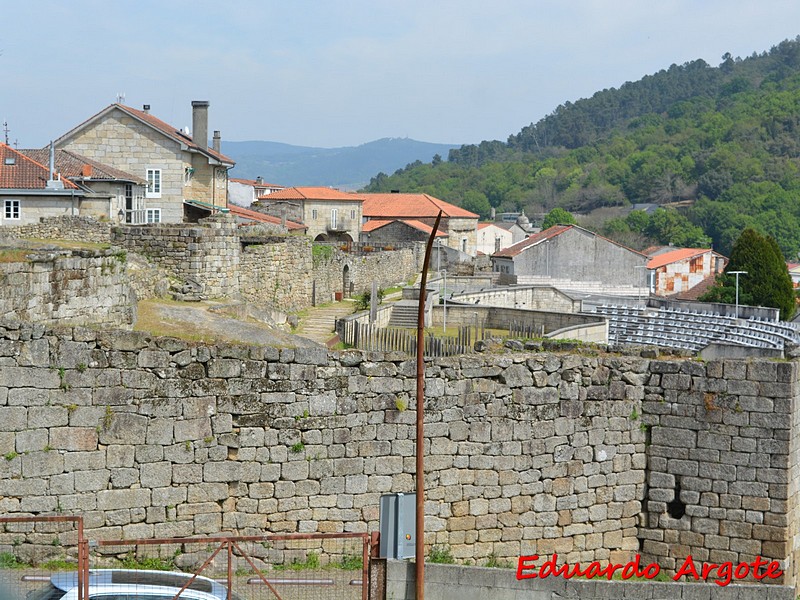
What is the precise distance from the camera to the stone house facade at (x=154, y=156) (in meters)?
39.1

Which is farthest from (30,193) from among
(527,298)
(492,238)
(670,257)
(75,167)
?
(492,238)

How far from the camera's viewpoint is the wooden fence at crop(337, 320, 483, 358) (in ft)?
69.9

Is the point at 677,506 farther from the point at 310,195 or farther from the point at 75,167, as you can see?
the point at 310,195

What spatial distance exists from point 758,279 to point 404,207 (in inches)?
1651

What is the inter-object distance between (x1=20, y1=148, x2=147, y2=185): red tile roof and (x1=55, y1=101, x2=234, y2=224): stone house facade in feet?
5.34

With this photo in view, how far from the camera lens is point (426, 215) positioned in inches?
3885

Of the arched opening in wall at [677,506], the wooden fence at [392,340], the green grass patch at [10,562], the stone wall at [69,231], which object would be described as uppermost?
the stone wall at [69,231]

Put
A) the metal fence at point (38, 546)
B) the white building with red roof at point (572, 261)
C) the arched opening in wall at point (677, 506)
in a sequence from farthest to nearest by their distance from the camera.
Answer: the white building with red roof at point (572, 261), the arched opening in wall at point (677, 506), the metal fence at point (38, 546)

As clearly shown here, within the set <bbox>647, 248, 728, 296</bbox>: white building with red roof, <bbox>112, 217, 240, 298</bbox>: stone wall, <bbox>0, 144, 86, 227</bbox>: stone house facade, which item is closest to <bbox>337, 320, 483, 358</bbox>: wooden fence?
<bbox>112, 217, 240, 298</bbox>: stone wall

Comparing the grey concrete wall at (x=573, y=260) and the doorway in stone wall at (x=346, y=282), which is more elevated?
the grey concrete wall at (x=573, y=260)

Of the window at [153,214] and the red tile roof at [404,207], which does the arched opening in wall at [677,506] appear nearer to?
the window at [153,214]

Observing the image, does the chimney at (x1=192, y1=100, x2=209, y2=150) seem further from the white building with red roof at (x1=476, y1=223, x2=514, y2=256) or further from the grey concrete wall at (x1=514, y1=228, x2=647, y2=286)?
the white building with red roof at (x1=476, y1=223, x2=514, y2=256)

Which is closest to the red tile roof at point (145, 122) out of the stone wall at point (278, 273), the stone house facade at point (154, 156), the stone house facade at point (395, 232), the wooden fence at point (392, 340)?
the stone house facade at point (154, 156)

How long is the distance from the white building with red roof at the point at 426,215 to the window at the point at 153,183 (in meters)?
56.6
